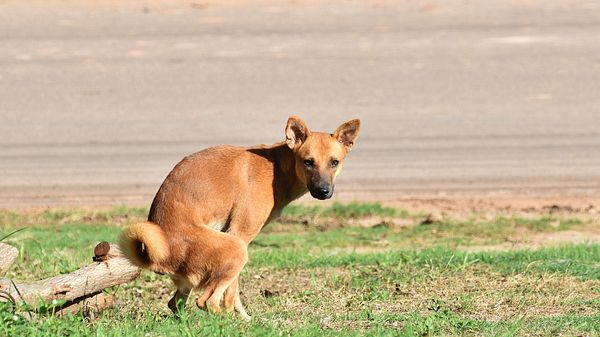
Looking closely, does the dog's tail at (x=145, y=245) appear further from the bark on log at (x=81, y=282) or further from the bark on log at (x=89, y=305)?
the bark on log at (x=89, y=305)

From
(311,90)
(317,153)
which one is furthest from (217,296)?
(311,90)

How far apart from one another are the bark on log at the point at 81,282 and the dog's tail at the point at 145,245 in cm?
13

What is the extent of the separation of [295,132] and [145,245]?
150cm

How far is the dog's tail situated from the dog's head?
3.80 ft

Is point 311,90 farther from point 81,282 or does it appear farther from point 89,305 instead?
point 81,282

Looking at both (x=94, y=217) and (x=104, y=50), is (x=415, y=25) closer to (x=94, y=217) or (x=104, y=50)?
(x=104, y=50)

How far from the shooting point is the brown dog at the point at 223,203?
8227 millimetres

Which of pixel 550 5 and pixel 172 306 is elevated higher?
pixel 550 5

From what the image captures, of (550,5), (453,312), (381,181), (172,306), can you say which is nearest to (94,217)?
(381,181)

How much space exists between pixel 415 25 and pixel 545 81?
3421mm

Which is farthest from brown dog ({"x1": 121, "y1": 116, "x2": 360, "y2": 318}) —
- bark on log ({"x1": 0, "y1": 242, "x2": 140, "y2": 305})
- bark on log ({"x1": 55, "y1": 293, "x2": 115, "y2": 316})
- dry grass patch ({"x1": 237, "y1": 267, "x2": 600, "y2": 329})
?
dry grass patch ({"x1": 237, "y1": 267, "x2": 600, "y2": 329})

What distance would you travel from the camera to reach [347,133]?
9.26 metres

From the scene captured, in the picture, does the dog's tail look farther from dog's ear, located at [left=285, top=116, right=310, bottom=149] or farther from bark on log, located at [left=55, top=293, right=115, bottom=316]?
dog's ear, located at [left=285, top=116, right=310, bottom=149]

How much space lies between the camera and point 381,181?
15320 mm
